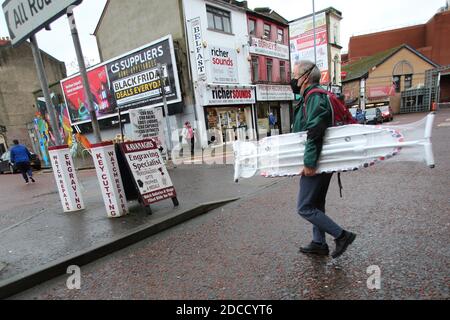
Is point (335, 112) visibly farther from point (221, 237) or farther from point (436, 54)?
point (436, 54)

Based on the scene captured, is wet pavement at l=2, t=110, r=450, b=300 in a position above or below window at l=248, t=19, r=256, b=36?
below

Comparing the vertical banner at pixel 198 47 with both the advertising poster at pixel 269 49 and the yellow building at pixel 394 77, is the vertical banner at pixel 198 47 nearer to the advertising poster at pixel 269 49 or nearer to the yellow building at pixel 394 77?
the advertising poster at pixel 269 49

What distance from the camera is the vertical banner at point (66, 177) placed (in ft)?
17.7

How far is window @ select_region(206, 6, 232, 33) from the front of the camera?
56.4 ft

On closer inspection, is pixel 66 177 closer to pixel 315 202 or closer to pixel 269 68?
pixel 315 202

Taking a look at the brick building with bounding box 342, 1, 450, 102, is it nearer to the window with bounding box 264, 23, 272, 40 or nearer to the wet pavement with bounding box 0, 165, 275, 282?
the window with bounding box 264, 23, 272, 40

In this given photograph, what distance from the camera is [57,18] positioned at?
181 inches

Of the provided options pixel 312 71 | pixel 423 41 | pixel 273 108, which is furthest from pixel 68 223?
pixel 423 41

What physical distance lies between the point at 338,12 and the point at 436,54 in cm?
2360

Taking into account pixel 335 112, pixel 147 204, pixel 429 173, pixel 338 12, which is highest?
pixel 338 12

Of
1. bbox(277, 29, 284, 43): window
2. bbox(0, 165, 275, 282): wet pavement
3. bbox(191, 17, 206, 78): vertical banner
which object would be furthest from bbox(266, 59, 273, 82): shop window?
bbox(0, 165, 275, 282): wet pavement

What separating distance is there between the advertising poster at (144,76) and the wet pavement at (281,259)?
1280cm

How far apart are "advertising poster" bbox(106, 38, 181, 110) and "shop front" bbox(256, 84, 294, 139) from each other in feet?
22.2
